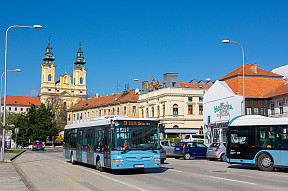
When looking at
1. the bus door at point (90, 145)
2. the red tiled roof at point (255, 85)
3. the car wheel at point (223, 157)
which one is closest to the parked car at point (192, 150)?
the car wheel at point (223, 157)

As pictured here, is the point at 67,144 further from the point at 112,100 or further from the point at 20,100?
the point at 20,100

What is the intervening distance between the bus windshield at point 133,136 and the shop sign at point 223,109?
36180mm

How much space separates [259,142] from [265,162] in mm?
1059

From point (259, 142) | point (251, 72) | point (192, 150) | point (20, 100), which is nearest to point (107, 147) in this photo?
point (259, 142)

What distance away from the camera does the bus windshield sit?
17094 mm

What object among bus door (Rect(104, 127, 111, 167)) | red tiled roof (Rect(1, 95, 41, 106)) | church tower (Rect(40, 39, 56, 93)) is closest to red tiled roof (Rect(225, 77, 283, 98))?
bus door (Rect(104, 127, 111, 167))

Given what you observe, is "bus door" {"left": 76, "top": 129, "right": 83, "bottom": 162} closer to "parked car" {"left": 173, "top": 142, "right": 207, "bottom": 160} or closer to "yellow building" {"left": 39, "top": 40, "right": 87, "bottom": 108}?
"parked car" {"left": 173, "top": 142, "right": 207, "bottom": 160}

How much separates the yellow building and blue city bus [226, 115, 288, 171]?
124494 mm

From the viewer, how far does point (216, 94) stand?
57031 millimetres

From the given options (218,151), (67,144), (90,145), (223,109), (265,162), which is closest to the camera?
(265,162)

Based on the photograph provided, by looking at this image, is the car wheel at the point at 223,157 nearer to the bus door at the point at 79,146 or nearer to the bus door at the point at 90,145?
the bus door at the point at 79,146

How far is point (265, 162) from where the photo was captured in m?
19.6

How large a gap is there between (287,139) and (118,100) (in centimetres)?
7621

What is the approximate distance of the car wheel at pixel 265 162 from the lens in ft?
63.5
